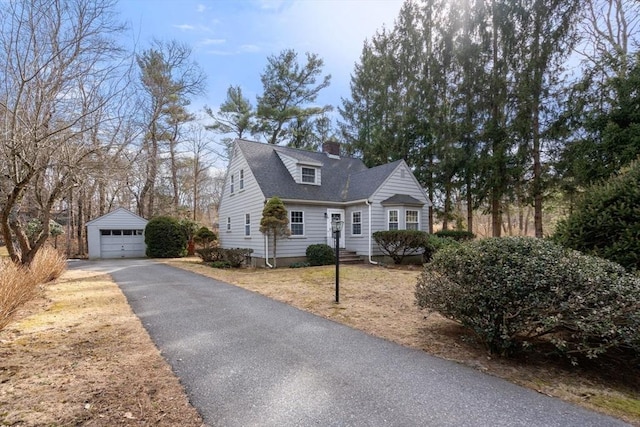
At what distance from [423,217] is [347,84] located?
50.1 ft

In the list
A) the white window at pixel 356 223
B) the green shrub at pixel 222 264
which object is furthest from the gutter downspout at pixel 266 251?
the white window at pixel 356 223

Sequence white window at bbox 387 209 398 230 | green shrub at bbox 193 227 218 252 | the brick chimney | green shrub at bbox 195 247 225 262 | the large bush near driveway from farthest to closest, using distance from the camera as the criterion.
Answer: the brick chimney → green shrub at bbox 193 227 218 252 → green shrub at bbox 195 247 225 262 → white window at bbox 387 209 398 230 → the large bush near driveway

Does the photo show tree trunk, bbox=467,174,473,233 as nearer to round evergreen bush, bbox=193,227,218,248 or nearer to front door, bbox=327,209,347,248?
front door, bbox=327,209,347,248

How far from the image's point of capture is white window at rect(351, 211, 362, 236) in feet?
48.7

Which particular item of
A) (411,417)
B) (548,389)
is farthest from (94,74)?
(548,389)

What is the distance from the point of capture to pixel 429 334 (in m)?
4.79

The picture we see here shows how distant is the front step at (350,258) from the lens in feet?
47.1

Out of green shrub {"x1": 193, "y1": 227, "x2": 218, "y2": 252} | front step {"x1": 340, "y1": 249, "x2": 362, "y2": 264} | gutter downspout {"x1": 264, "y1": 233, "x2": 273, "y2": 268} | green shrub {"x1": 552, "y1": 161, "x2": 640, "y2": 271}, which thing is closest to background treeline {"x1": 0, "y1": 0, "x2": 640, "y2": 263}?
green shrub {"x1": 193, "y1": 227, "x2": 218, "y2": 252}

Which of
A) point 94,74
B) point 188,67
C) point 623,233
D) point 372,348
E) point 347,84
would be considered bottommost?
point 372,348

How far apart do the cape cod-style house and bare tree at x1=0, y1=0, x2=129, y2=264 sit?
7281mm

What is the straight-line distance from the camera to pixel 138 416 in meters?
2.65

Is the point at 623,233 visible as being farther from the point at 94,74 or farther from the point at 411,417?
the point at 94,74

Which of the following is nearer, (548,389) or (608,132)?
(548,389)

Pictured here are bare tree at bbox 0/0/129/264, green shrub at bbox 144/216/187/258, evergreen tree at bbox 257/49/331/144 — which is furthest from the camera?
evergreen tree at bbox 257/49/331/144
